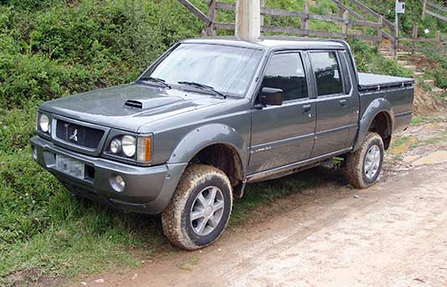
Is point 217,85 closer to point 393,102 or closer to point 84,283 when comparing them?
point 84,283

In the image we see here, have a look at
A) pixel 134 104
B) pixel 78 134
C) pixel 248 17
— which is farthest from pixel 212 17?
pixel 78 134

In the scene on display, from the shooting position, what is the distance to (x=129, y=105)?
4.82 metres

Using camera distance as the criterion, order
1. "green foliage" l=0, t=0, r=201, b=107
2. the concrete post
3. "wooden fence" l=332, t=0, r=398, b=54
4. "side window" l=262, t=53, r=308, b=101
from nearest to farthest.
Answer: "side window" l=262, t=53, r=308, b=101 < "green foliage" l=0, t=0, r=201, b=107 < the concrete post < "wooden fence" l=332, t=0, r=398, b=54

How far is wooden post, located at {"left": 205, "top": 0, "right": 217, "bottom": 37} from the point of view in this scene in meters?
11.4

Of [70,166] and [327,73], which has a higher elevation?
[327,73]

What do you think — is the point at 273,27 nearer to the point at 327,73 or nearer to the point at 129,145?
the point at 327,73

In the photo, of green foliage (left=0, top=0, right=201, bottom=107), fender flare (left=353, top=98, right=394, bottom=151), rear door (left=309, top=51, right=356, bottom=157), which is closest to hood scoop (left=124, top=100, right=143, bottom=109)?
rear door (left=309, top=51, right=356, bottom=157)

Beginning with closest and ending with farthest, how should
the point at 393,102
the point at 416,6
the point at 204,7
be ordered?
1. the point at 393,102
2. the point at 204,7
3. the point at 416,6

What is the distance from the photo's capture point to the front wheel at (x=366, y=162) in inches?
278

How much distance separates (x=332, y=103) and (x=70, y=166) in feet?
10.5

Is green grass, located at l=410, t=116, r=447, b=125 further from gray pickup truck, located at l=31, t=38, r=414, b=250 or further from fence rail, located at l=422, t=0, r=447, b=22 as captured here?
fence rail, located at l=422, t=0, r=447, b=22

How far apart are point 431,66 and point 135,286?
16874 millimetres

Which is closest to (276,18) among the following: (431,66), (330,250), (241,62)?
(431,66)

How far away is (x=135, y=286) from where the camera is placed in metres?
4.26
